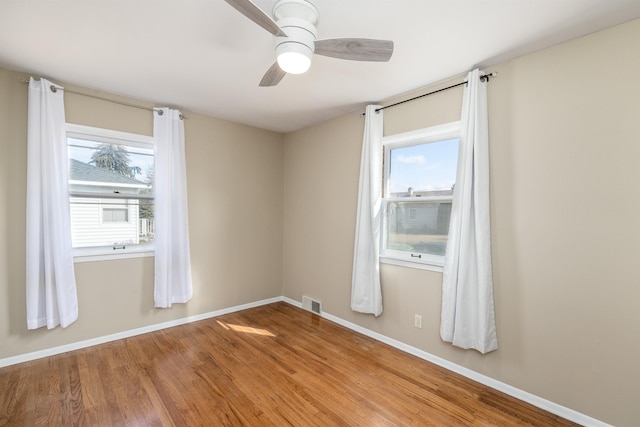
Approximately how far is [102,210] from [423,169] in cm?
342

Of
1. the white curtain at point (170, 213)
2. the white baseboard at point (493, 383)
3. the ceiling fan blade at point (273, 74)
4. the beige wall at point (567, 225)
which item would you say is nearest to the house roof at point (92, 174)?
the white curtain at point (170, 213)

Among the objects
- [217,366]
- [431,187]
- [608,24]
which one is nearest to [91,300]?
[217,366]

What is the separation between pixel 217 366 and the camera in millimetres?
2527

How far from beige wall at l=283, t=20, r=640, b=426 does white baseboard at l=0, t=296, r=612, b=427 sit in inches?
1.9

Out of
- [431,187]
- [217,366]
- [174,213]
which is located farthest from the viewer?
[174,213]

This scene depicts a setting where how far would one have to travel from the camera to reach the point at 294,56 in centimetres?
157

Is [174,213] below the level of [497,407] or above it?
above

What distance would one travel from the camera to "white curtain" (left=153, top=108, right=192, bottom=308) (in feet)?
10.4

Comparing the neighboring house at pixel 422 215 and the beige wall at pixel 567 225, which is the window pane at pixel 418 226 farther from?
the beige wall at pixel 567 225

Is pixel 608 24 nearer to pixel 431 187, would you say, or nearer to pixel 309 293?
pixel 431 187

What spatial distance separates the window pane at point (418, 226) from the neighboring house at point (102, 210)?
2847 millimetres

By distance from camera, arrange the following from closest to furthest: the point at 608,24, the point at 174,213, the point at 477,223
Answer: the point at 608,24 < the point at 477,223 < the point at 174,213

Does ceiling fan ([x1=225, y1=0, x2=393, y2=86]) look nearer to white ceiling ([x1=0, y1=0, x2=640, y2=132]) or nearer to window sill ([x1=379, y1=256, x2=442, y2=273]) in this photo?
white ceiling ([x1=0, y1=0, x2=640, y2=132])

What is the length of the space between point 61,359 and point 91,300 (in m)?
0.54
